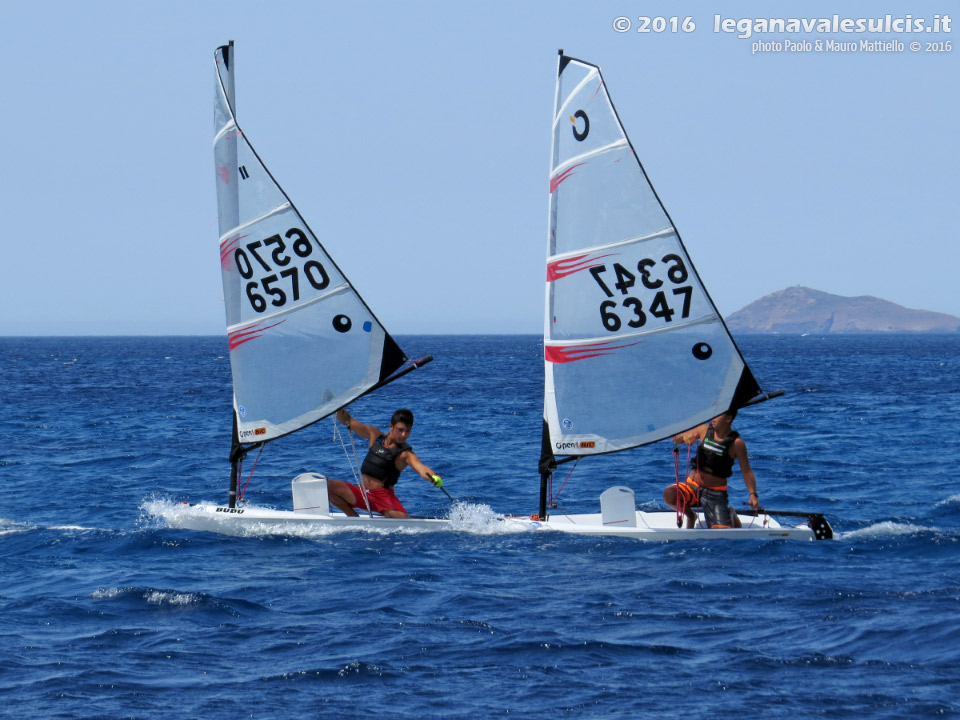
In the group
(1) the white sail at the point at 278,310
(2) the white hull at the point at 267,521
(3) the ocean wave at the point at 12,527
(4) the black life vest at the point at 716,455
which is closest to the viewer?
(4) the black life vest at the point at 716,455

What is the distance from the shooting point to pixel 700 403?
15.8 m

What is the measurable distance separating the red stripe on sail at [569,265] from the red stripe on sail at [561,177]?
1.03 m

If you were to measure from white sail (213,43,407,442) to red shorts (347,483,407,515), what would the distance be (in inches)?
54.3

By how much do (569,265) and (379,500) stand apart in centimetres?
454

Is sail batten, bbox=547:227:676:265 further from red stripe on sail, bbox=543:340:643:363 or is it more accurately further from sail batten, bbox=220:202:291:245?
sail batten, bbox=220:202:291:245

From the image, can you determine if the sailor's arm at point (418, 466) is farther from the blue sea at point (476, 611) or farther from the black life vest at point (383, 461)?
the blue sea at point (476, 611)

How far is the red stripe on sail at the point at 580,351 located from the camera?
1573cm

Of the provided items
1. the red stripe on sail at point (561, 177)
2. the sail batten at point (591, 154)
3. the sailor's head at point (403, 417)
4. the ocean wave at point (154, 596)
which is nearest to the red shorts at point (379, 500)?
the sailor's head at point (403, 417)

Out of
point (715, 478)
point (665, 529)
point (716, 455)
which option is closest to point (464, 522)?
point (665, 529)

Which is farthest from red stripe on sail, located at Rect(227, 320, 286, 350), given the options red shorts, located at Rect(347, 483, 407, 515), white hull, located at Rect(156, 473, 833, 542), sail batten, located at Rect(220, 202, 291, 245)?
red shorts, located at Rect(347, 483, 407, 515)

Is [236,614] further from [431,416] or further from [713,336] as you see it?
[431,416]

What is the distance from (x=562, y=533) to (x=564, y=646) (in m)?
5.12

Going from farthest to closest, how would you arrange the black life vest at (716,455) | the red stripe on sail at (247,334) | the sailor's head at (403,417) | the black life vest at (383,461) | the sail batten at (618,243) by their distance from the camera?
the red stripe on sail at (247,334) → the black life vest at (383,461) → the sailor's head at (403,417) → the sail batten at (618,243) → the black life vest at (716,455)

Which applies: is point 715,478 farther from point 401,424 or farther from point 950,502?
point 950,502
